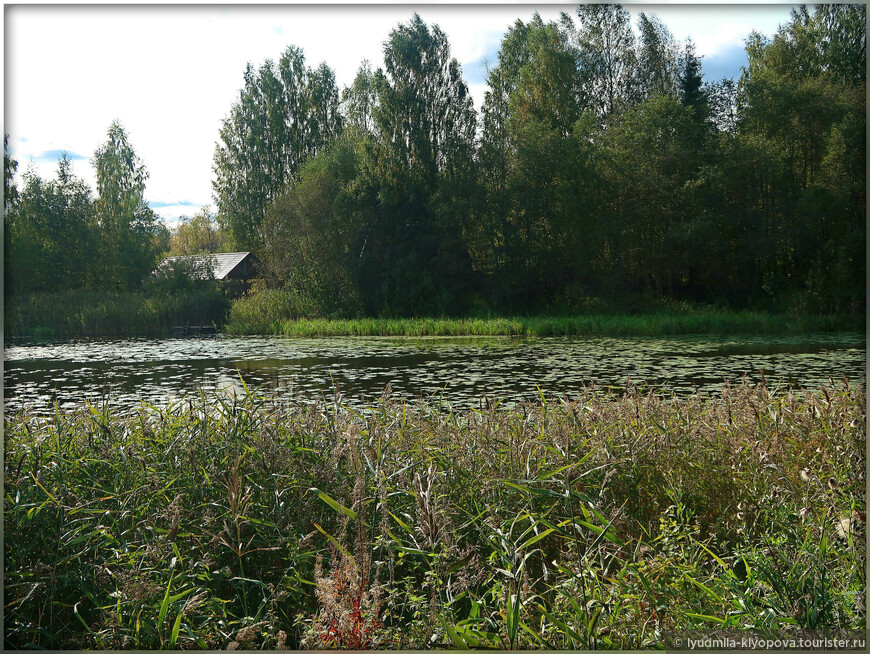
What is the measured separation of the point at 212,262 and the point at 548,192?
17.4m

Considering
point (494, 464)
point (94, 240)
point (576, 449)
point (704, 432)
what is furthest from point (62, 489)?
point (94, 240)

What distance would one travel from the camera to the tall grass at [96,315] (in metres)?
22.7

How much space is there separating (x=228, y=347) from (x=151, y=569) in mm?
15630

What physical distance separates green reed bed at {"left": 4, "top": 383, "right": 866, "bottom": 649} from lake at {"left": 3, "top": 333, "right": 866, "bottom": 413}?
2.34 metres

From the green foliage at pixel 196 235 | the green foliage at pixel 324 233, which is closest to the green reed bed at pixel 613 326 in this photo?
the green foliage at pixel 324 233

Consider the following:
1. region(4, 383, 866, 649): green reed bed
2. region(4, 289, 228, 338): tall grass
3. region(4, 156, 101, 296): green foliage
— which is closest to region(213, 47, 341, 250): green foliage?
region(4, 156, 101, 296): green foliage

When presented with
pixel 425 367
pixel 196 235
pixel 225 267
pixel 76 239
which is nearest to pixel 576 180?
pixel 425 367

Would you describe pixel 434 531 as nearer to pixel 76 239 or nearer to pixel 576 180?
pixel 576 180

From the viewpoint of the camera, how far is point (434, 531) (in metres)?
1.58

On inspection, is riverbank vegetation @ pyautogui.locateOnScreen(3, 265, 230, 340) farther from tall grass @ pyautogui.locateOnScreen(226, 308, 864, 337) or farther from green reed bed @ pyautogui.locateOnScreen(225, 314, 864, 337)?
green reed bed @ pyautogui.locateOnScreen(225, 314, 864, 337)

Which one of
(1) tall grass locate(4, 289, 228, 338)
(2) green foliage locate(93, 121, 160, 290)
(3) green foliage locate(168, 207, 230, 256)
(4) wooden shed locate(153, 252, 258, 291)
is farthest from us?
(3) green foliage locate(168, 207, 230, 256)

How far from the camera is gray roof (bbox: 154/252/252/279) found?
2858cm

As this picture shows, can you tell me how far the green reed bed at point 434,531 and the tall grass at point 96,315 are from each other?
845 inches

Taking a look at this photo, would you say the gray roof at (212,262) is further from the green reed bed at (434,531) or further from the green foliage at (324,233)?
the green reed bed at (434,531)
